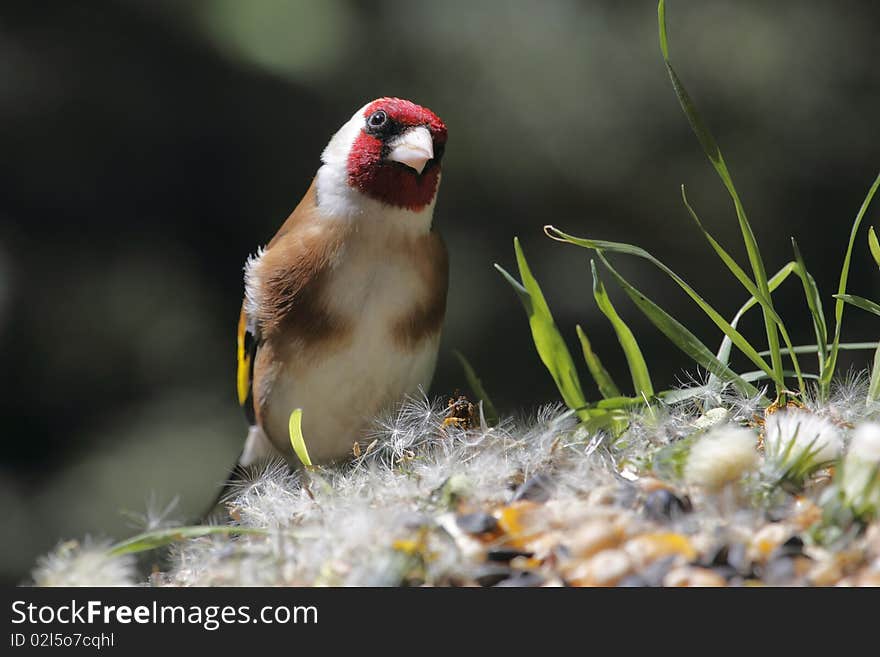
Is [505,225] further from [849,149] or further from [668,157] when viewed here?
[849,149]

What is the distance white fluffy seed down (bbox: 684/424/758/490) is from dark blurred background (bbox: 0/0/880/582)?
1908 millimetres

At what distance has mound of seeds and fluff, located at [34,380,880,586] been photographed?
106 centimetres

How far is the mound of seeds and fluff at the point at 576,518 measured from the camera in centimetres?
106

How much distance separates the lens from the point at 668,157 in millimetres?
3199

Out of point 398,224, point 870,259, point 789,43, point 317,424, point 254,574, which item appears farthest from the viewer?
point 870,259

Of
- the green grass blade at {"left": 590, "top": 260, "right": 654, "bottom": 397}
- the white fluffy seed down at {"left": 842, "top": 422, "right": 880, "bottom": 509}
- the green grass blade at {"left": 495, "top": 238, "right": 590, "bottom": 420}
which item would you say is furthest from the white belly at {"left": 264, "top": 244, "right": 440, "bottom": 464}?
the white fluffy seed down at {"left": 842, "top": 422, "right": 880, "bottom": 509}

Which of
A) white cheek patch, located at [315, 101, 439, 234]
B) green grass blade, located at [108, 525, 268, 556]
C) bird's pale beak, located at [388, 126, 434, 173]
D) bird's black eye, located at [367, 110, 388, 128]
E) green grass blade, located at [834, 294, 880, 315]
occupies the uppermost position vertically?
bird's black eye, located at [367, 110, 388, 128]

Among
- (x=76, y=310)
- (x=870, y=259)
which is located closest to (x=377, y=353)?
(x=76, y=310)

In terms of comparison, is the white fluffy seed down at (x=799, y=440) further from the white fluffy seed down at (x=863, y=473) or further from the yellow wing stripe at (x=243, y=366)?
the yellow wing stripe at (x=243, y=366)

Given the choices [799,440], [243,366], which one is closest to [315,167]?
[243,366]

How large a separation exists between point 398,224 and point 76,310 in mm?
1594

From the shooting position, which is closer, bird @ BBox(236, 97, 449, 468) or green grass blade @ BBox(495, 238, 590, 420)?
green grass blade @ BBox(495, 238, 590, 420)

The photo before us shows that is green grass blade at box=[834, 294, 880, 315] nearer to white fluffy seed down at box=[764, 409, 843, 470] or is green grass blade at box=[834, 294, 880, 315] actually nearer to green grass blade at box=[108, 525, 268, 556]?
white fluffy seed down at box=[764, 409, 843, 470]

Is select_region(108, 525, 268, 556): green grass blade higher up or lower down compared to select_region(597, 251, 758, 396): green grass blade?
lower down
